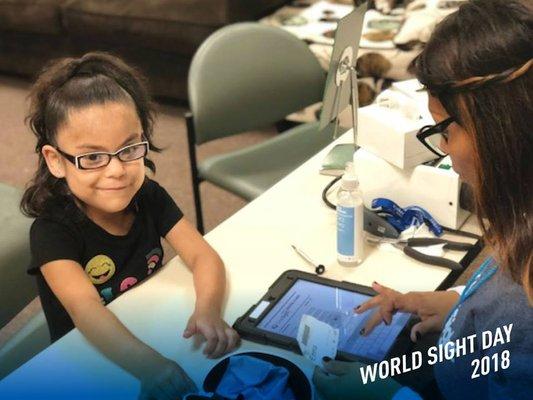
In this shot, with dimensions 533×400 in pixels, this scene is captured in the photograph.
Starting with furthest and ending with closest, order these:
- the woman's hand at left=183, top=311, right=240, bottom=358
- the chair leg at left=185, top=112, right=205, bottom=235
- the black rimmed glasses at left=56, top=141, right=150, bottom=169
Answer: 1. the chair leg at left=185, top=112, right=205, bottom=235
2. the black rimmed glasses at left=56, top=141, right=150, bottom=169
3. the woman's hand at left=183, top=311, right=240, bottom=358

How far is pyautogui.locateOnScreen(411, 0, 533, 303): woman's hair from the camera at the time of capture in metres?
0.66

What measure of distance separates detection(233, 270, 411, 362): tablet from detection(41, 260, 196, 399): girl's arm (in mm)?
123

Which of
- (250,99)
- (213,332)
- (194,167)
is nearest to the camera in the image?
(213,332)

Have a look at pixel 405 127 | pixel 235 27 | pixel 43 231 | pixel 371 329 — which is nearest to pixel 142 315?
pixel 43 231

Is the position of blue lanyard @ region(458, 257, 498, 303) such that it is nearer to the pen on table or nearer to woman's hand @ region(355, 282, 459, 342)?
woman's hand @ region(355, 282, 459, 342)

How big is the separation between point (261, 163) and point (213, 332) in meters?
1.02

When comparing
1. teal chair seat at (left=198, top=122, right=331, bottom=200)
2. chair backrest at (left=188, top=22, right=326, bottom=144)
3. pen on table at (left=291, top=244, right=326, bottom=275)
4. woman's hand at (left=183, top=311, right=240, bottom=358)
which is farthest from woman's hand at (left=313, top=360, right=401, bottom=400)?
chair backrest at (left=188, top=22, right=326, bottom=144)

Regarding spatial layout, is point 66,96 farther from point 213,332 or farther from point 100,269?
point 213,332

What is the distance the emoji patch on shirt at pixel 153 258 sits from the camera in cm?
119

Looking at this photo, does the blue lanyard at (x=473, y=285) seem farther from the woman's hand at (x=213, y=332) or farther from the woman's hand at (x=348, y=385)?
the woman's hand at (x=213, y=332)

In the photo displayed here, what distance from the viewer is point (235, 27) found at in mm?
1935

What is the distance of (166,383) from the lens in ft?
2.77

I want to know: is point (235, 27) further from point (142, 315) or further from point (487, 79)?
point (487, 79)

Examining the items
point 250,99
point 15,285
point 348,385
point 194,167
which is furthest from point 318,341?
point 250,99
